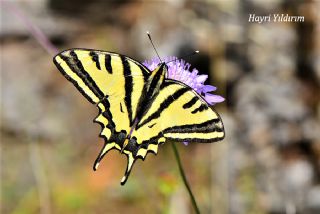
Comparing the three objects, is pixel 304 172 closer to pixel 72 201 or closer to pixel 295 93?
pixel 295 93

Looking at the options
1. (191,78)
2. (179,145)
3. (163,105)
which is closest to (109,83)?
(163,105)

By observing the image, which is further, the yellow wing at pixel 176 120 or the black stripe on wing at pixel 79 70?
the black stripe on wing at pixel 79 70

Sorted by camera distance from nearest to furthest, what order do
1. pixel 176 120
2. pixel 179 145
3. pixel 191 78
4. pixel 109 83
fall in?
pixel 176 120, pixel 109 83, pixel 191 78, pixel 179 145

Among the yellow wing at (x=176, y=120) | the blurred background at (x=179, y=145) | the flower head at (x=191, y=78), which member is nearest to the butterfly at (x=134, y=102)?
the yellow wing at (x=176, y=120)

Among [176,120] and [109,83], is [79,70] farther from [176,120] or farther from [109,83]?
[176,120]

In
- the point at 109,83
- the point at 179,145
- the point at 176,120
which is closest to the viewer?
the point at 176,120

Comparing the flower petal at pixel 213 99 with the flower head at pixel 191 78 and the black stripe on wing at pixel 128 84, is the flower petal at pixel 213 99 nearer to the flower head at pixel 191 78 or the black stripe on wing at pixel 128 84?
Result: the flower head at pixel 191 78

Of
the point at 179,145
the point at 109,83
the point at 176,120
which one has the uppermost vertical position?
the point at 109,83
